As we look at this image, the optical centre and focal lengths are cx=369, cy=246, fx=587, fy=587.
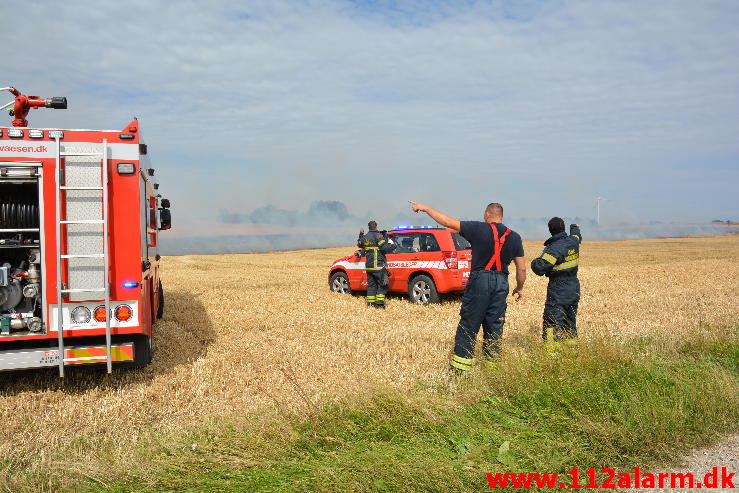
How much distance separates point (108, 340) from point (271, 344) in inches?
106

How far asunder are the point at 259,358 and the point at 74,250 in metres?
2.54

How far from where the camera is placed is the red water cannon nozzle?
24.3 feet

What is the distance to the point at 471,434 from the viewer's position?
4113mm

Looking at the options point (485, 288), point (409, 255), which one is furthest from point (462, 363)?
point (409, 255)

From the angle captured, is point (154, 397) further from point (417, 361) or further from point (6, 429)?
point (417, 361)

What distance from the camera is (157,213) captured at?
981cm

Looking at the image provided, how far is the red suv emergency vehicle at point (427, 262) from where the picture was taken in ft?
38.9

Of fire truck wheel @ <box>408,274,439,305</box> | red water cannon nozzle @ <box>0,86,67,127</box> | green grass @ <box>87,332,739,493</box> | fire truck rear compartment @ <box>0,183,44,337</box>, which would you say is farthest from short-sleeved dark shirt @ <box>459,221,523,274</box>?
fire truck wheel @ <box>408,274,439,305</box>

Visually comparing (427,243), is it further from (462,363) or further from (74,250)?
(74,250)

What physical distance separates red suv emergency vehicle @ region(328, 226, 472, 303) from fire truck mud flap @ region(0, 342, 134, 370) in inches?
280

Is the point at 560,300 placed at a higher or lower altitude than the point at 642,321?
higher

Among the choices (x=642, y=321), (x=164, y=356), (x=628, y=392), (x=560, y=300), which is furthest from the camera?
(x=642, y=321)

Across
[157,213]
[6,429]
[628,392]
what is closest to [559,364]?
[628,392]

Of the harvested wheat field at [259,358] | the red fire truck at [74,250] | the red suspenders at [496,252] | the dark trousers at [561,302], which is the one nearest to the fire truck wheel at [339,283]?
the harvested wheat field at [259,358]
